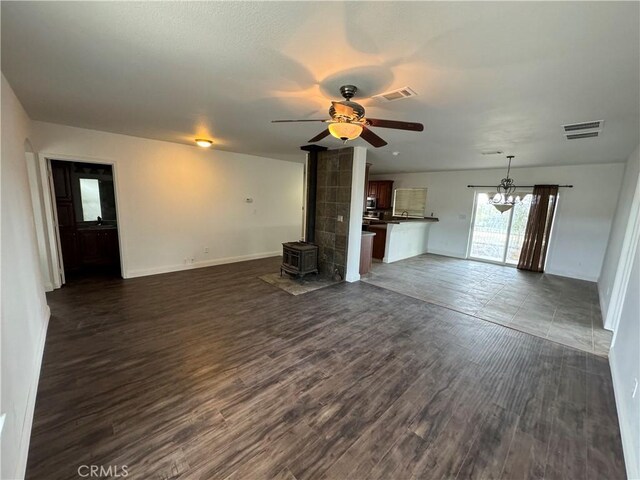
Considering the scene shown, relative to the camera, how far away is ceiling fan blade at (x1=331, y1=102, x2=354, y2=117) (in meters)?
2.09

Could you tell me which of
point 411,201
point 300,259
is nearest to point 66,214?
point 300,259

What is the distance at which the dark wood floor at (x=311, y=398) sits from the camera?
163 cm

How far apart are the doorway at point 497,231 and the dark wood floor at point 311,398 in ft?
14.3

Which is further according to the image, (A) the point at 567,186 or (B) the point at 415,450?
A: (A) the point at 567,186

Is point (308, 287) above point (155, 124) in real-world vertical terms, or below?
below

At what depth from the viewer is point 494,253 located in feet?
23.5

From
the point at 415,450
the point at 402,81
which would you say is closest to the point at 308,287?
the point at 415,450

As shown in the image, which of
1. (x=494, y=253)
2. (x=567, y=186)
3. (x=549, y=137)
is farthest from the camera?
(x=494, y=253)

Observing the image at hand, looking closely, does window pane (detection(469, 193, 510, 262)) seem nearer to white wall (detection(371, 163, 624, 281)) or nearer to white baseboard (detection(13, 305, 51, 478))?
white wall (detection(371, 163, 624, 281))

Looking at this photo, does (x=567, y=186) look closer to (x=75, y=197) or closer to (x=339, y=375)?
(x=339, y=375)

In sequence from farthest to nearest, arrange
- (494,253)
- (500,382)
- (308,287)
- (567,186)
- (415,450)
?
(494,253) → (567,186) → (308,287) → (500,382) → (415,450)

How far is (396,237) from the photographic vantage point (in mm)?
6910

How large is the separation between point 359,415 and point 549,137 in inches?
167

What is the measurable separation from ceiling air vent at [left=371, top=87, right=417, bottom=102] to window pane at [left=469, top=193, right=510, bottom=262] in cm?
599
